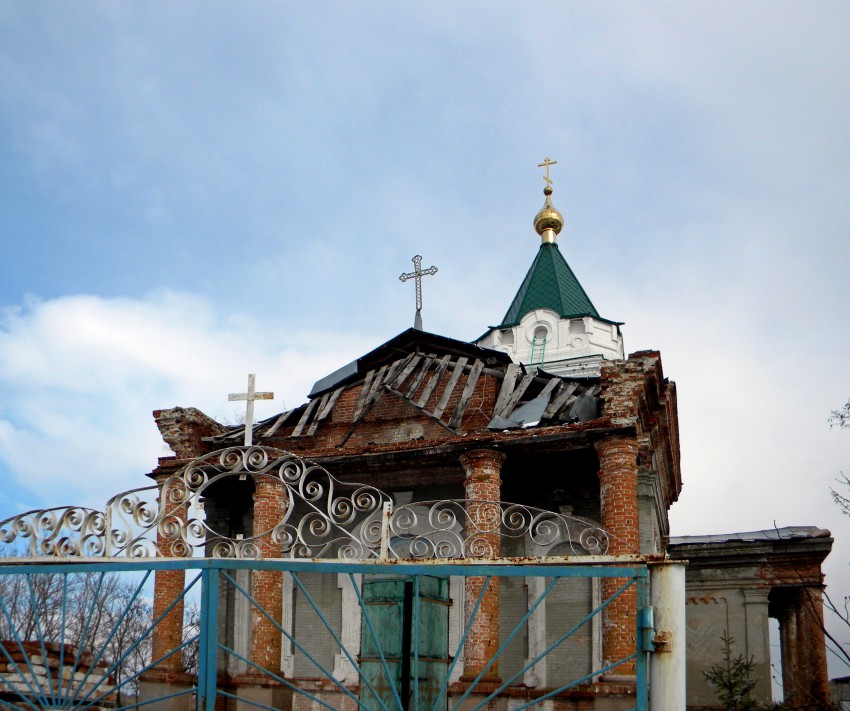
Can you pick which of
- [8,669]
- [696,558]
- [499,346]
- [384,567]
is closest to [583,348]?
[499,346]

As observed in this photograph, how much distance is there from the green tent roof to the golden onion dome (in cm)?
50

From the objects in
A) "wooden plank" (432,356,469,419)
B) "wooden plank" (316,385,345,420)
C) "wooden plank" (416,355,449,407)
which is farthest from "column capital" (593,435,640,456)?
"wooden plank" (316,385,345,420)

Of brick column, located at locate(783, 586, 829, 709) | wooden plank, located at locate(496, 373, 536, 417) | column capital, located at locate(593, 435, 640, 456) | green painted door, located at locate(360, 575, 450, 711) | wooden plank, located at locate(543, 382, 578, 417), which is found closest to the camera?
green painted door, located at locate(360, 575, 450, 711)

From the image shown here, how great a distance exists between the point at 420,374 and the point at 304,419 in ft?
6.67

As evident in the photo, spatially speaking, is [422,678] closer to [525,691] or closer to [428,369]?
[525,691]

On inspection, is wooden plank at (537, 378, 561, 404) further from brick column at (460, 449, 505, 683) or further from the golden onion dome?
the golden onion dome

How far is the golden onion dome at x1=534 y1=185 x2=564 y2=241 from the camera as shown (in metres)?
25.4

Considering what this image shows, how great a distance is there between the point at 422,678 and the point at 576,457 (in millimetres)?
8230

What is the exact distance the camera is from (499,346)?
2350cm

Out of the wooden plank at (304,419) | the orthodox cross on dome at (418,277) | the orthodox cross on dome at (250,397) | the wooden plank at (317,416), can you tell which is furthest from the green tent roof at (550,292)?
the orthodox cross on dome at (250,397)

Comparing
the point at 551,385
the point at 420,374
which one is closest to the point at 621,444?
the point at 551,385

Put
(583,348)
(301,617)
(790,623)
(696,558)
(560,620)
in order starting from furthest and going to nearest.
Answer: (583,348)
(790,623)
(696,558)
(301,617)
(560,620)

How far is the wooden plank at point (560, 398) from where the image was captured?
1337 cm

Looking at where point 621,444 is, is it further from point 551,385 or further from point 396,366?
point 396,366
